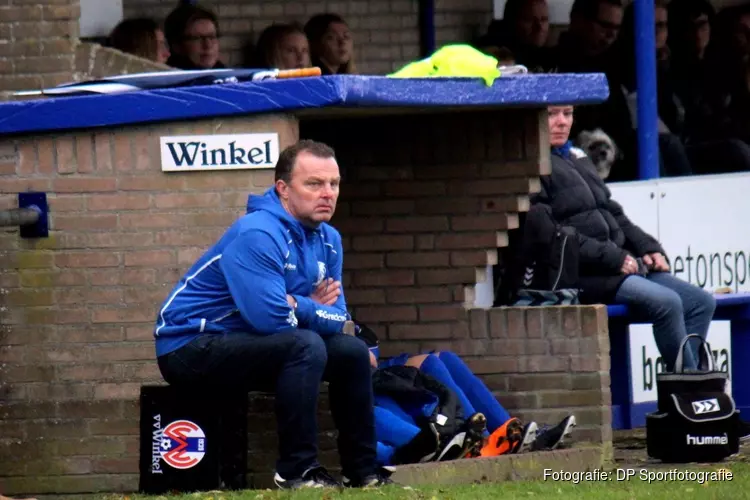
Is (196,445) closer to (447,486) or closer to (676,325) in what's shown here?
(447,486)

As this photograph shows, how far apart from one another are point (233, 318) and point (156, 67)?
1935 millimetres

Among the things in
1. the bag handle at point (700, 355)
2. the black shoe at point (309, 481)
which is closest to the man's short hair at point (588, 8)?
the bag handle at point (700, 355)

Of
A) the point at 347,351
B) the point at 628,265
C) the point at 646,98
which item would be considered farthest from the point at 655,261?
the point at 347,351

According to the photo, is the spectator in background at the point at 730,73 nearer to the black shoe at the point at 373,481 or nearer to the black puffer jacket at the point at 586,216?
the black puffer jacket at the point at 586,216

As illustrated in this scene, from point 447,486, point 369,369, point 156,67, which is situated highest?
point 156,67

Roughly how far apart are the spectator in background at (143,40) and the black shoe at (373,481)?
3.14 meters

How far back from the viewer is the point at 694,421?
9258 mm

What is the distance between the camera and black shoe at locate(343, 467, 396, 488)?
7699 millimetres

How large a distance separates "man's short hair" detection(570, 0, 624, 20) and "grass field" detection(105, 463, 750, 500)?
159 inches

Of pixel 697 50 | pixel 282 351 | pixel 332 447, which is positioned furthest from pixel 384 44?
pixel 282 351

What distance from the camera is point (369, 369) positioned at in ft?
25.4

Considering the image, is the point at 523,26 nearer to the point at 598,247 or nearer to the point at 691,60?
the point at 691,60

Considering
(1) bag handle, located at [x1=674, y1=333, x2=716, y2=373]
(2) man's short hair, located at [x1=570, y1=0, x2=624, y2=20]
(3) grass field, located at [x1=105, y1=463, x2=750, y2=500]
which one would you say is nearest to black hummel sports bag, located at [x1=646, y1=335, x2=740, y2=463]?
(1) bag handle, located at [x1=674, y1=333, x2=716, y2=373]

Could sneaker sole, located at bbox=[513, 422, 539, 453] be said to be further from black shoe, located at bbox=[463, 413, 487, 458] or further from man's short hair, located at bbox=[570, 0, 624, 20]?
man's short hair, located at bbox=[570, 0, 624, 20]
